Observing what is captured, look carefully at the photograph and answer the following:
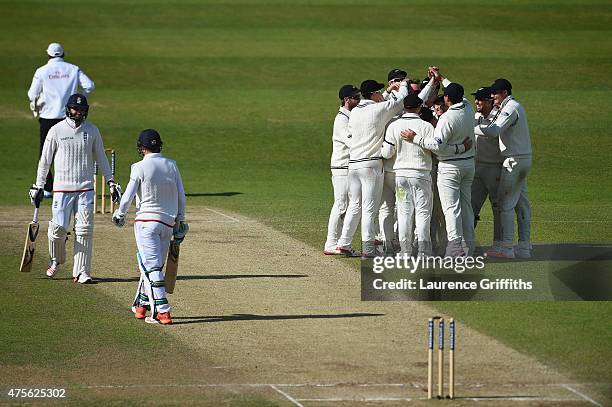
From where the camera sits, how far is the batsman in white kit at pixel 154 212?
523 inches

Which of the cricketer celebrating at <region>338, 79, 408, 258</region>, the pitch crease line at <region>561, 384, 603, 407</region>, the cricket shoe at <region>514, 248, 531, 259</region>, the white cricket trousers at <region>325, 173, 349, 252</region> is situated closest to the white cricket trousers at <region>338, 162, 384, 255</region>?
the cricketer celebrating at <region>338, 79, 408, 258</region>

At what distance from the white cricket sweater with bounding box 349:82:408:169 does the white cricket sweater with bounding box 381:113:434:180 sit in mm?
342

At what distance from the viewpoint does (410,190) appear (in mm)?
15914

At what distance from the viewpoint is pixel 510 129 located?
16812 millimetres

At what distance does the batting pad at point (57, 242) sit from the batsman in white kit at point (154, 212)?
2386mm

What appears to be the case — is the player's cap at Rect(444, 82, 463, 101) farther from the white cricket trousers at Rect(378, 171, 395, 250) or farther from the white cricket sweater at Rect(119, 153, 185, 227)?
the white cricket sweater at Rect(119, 153, 185, 227)

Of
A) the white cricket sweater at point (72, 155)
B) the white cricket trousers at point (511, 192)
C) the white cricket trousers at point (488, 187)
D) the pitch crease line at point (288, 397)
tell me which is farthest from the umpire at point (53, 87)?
the pitch crease line at point (288, 397)

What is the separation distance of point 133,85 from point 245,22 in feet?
25.6

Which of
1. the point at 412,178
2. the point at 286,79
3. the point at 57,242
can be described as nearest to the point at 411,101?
the point at 412,178

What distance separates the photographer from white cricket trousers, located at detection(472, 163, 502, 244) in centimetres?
1711

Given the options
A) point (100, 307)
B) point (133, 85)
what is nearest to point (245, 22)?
point (133, 85)

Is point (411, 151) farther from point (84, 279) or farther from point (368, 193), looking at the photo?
point (84, 279)

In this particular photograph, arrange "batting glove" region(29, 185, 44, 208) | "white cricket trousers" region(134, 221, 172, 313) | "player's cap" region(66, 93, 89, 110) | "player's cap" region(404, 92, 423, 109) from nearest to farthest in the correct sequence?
"white cricket trousers" region(134, 221, 172, 313) → "player's cap" region(66, 93, 89, 110) → "batting glove" region(29, 185, 44, 208) → "player's cap" region(404, 92, 423, 109)

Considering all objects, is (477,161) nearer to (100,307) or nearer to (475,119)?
(475,119)
